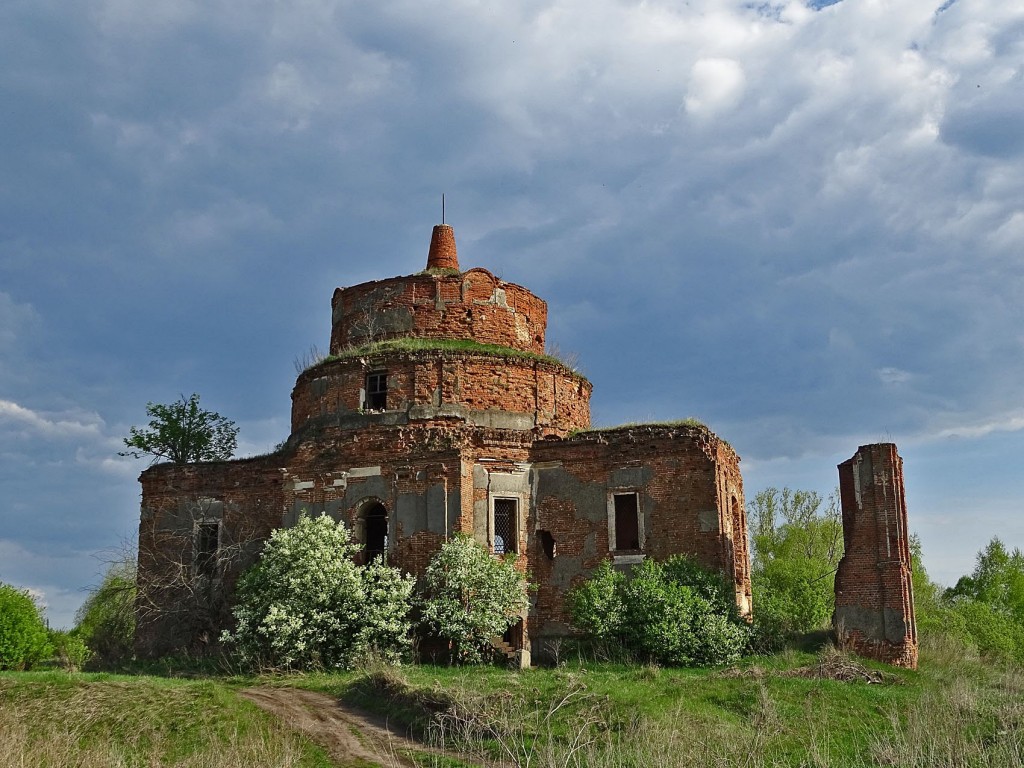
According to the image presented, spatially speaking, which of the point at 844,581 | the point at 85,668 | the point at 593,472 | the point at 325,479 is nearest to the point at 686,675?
the point at 844,581

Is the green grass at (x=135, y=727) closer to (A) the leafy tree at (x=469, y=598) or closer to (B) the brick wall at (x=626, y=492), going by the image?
(A) the leafy tree at (x=469, y=598)

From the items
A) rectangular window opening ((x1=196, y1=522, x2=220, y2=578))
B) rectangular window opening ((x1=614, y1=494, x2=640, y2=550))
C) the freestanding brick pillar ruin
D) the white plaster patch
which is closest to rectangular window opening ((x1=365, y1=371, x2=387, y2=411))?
the white plaster patch

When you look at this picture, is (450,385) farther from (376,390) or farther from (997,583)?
(997,583)

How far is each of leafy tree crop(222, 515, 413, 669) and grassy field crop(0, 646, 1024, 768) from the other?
112 centimetres

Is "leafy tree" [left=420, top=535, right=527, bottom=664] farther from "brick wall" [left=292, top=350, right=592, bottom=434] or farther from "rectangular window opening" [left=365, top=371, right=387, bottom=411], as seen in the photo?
"rectangular window opening" [left=365, top=371, right=387, bottom=411]

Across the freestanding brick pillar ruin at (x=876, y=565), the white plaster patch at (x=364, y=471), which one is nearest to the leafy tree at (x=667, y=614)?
the freestanding brick pillar ruin at (x=876, y=565)

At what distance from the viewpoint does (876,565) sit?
68.0 feet

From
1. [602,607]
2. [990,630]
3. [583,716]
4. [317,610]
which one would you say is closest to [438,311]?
[317,610]

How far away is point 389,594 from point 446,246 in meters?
12.5

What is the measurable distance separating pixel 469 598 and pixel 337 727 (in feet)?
19.0

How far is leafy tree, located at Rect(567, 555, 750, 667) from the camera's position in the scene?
66.2 ft

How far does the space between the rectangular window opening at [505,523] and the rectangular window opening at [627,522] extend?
252 cm

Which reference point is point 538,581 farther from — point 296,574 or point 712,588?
point 296,574

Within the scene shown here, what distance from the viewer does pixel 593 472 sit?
23516mm
